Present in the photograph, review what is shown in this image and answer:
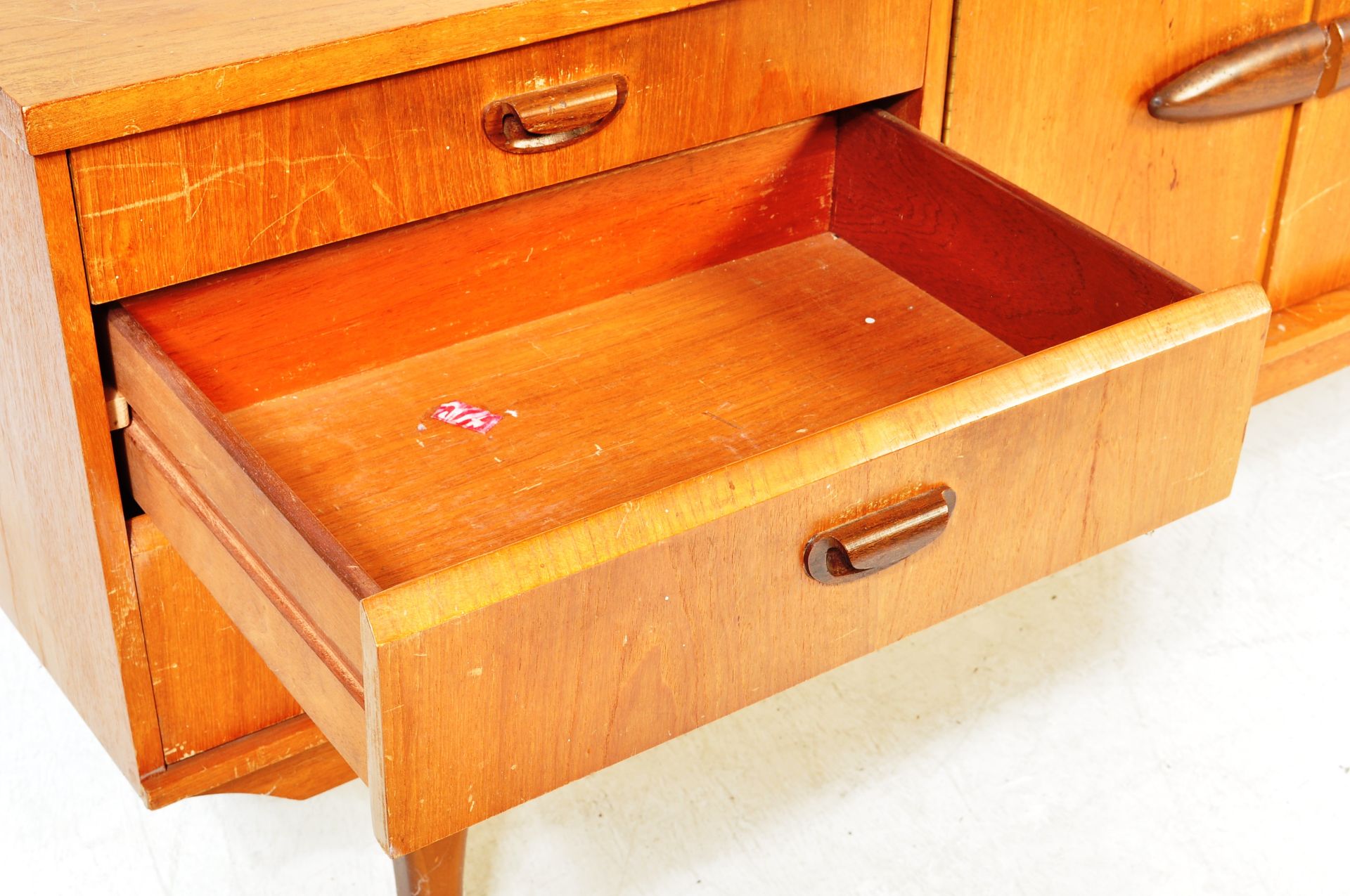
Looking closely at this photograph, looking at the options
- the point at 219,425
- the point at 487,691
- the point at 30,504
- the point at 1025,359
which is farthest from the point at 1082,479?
the point at 30,504

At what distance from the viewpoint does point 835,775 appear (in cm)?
122

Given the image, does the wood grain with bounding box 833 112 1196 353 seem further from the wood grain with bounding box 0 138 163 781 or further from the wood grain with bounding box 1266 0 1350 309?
the wood grain with bounding box 0 138 163 781

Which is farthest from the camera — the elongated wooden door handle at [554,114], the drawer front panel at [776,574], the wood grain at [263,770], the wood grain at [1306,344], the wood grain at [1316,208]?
the wood grain at [1306,344]

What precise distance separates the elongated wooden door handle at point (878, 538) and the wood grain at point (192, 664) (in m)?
0.45

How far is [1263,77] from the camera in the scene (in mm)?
1275

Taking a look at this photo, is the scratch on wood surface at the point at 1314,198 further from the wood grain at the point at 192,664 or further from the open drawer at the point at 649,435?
the wood grain at the point at 192,664

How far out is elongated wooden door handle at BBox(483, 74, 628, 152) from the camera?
36.5 inches

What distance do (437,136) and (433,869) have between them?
17.4 inches

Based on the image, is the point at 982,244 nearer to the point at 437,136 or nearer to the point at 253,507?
the point at 437,136

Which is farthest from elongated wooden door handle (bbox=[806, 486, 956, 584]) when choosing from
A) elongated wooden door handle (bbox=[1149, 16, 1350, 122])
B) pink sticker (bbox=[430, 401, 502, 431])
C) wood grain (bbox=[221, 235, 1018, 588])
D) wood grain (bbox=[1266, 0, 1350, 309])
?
wood grain (bbox=[1266, 0, 1350, 309])

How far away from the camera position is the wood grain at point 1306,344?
4.83 feet

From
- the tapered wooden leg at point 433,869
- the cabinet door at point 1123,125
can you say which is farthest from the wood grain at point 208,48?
the tapered wooden leg at point 433,869

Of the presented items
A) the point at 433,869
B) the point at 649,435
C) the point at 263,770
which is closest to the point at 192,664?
the point at 263,770

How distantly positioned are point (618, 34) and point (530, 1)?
8 centimetres
